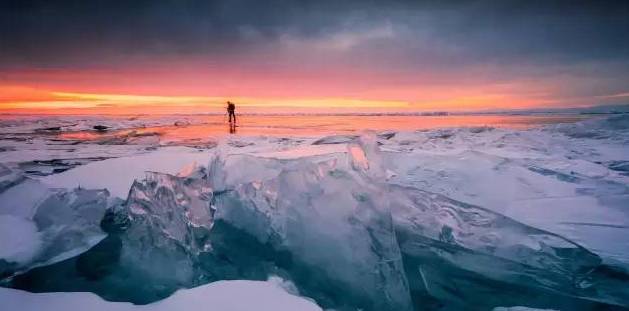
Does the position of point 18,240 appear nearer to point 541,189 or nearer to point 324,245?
point 324,245

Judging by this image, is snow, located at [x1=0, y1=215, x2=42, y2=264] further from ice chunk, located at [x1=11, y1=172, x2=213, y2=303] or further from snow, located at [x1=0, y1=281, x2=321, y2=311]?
Answer: snow, located at [x1=0, y1=281, x2=321, y2=311]

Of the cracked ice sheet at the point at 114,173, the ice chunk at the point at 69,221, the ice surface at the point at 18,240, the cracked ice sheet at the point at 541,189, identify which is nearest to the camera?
the ice surface at the point at 18,240

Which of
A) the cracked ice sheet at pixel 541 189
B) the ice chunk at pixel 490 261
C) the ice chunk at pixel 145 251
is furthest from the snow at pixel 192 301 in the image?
the cracked ice sheet at pixel 541 189

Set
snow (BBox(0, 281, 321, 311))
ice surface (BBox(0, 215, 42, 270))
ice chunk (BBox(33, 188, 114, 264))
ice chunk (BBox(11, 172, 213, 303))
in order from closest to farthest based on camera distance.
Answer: snow (BBox(0, 281, 321, 311)) → ice chunk (BBox(11, 172, 213, 303)) → ice surface (BBox(0, 215, 42, 270)) → ice chunk (BBox(33, 188, 114, 264))

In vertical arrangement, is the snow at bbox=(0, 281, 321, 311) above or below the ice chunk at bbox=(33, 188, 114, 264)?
below

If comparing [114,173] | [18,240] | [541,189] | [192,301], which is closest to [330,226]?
[192,301]

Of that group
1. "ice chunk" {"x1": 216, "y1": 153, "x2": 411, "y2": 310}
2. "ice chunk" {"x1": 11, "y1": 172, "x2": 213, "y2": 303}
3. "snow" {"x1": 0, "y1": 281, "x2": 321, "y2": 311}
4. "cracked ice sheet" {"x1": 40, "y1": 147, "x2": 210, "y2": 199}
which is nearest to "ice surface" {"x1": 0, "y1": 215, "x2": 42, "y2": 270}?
"ice chunk" {"x1": 11, "y1": 172, "x2": 213, "y2": 303}

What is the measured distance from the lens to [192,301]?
1.78m

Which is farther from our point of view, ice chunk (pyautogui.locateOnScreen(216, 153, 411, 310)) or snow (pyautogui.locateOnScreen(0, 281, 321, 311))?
ice chunk (pyautogui.locateOnScreen(216, 153, 411, 310))

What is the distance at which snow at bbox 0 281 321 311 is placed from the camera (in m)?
1.71

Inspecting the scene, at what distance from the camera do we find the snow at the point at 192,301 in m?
1.71

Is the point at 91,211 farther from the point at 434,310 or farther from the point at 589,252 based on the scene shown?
the point at 589,252

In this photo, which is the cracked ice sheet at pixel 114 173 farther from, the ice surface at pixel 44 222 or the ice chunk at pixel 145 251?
the ice chunk at pixel 145 251

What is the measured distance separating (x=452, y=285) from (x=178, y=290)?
1652 mm
